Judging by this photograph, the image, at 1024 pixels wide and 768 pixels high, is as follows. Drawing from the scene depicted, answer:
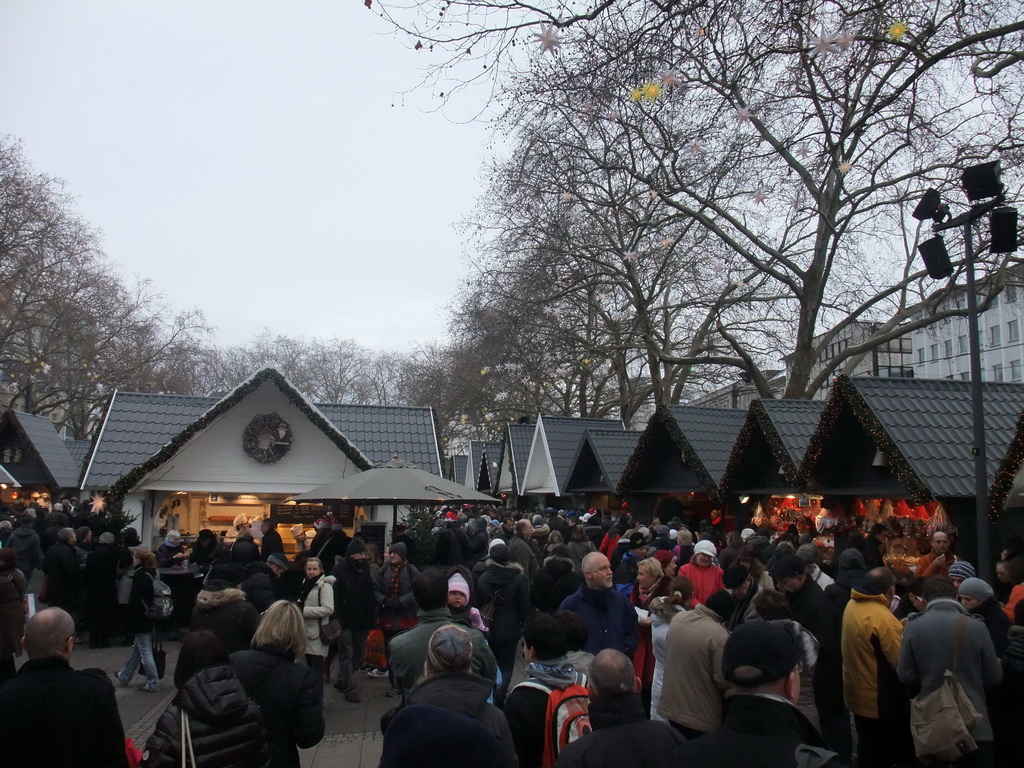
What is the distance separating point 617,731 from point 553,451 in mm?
22421

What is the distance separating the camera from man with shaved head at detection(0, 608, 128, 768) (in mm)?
3635

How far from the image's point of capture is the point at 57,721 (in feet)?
12.1

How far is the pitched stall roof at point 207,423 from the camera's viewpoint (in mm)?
15508

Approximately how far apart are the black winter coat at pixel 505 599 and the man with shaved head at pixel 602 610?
148 cm

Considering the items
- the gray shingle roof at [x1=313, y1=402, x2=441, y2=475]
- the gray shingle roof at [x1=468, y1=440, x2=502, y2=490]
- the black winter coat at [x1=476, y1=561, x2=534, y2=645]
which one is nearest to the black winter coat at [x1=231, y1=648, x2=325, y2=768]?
the black winter coat at [x1=476, y1=561, x2=534, y2=645]

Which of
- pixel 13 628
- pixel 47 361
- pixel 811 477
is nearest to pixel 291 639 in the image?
pixel 13 628

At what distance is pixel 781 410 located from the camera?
1448cm

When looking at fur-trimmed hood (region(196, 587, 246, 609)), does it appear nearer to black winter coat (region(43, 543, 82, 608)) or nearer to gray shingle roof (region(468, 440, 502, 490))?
black winter coat (region(43, 543, 82, 608))

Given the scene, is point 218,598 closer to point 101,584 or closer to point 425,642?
point 425,642

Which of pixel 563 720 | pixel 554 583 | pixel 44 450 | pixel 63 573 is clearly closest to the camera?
pixel 563 720

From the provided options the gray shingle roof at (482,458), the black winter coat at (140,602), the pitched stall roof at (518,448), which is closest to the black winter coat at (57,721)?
the black winter coat at (140,602)

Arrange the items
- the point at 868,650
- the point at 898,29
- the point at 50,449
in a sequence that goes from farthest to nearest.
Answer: the point at 50,449 → the point at 898,29 → the point at 868,650

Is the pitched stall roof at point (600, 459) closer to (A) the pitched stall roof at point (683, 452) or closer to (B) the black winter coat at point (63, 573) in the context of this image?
(A) the pitched stall roof at point (683, 452)

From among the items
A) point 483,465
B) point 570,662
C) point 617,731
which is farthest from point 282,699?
point 483,465
